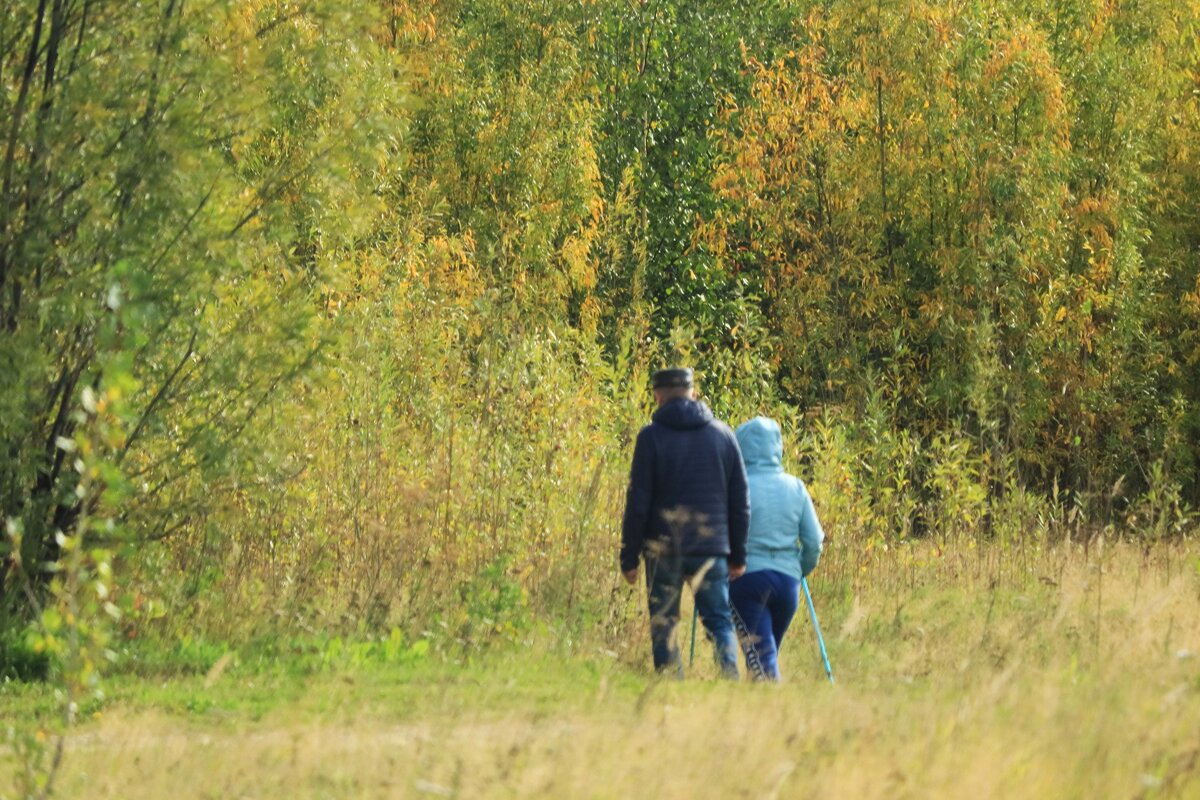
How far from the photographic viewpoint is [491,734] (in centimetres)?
720

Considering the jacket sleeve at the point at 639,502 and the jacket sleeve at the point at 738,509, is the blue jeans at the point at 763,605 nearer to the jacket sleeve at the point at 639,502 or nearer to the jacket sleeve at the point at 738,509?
the jacket sleeve at the point at 738,509

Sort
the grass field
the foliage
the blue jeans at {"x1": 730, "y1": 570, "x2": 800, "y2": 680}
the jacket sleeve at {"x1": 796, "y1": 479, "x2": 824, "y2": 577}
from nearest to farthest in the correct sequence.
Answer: the grass field
the blue jeans at {"x1": 730, "y1": 570, "x2": 800, "y2": 680}
the jacket sleeve at {"x1": 796, "y1": 479, "x2": 824, "y2": 577}
the foliage

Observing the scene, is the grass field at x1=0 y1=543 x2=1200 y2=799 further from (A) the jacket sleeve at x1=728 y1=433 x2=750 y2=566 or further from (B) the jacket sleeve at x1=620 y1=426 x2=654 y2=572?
(A) the jacket sleeve at x1=728 y1=433 x2=750 y2=566

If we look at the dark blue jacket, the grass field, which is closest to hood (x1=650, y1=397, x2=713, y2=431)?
the dark blue jacket

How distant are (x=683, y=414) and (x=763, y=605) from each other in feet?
4.02

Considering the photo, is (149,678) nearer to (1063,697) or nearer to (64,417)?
(64,417)

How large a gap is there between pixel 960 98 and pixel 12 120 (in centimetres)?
1503

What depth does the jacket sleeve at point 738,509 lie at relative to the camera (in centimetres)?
941

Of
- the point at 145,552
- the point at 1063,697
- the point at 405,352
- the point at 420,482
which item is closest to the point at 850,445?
the point at 405,352

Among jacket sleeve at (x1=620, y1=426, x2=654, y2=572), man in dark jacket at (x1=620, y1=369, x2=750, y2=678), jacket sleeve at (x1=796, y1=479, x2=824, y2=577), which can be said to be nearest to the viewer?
man in dark jacket at (x1=620, y1=369, x2=750, y2=678)

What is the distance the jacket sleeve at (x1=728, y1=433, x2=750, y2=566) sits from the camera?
370 inches

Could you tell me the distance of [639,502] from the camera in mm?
9367

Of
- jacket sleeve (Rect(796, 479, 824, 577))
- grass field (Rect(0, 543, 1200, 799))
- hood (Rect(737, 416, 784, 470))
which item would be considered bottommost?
grass field (Rect(0, 543, 1200, 799))

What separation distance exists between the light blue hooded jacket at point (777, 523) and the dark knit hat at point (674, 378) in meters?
0.58
